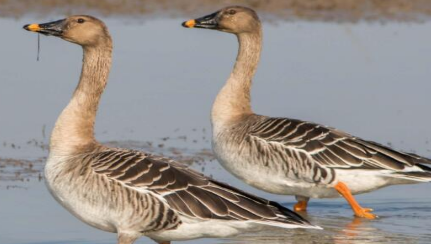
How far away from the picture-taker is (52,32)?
9648 mm

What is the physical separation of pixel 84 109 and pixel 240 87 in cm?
304

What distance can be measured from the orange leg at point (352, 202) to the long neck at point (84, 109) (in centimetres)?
270

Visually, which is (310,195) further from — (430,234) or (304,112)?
(304,112)

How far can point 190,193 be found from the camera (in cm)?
873

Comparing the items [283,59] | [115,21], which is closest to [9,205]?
[283,59]

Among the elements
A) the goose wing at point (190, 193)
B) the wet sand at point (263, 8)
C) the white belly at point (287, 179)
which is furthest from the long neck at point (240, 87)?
the wet sand at point (263, 8)

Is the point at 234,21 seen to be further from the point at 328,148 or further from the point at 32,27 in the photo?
the point at 32,27

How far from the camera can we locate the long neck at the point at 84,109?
9133mm

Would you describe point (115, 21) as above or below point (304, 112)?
above

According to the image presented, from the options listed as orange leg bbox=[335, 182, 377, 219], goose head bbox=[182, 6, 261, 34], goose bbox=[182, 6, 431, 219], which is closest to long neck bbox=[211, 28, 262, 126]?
goose head bbox=[182, 6, 261, 34]

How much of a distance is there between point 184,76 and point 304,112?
2379mm

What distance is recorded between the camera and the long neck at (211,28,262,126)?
11.7 meters

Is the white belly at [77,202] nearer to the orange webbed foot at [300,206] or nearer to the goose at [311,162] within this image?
the goose at [311,162]

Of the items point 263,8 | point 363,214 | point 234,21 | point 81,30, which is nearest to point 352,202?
point 363,214
